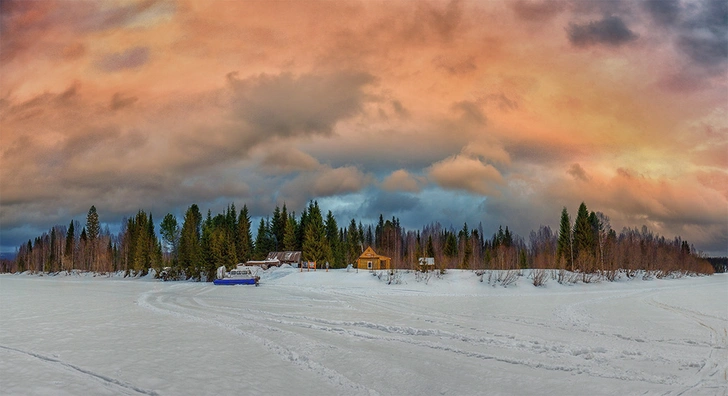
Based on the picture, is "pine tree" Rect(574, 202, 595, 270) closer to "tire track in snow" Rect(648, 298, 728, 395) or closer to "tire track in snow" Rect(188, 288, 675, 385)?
"tire track in snow" Rect(648, 298, 728, 395)

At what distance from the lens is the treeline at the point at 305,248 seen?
2928 inches

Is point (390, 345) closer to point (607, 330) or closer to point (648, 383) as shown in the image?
point (648, 383)

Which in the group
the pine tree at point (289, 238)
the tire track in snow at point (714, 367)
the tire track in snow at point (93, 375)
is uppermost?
the pine tree at point (289, 238)

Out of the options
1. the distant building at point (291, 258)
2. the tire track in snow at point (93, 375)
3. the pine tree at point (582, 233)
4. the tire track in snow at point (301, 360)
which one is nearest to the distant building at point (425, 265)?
the distant building at point (291, 258)

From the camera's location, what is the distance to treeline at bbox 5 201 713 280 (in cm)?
7438

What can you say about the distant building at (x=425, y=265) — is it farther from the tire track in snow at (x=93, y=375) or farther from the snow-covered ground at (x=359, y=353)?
the tire track in snow at (x=93, y=375)

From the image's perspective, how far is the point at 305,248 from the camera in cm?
7431

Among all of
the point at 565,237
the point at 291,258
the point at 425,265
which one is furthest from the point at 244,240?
the point at 565,237

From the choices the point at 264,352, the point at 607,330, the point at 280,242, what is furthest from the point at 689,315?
the point at 280,242

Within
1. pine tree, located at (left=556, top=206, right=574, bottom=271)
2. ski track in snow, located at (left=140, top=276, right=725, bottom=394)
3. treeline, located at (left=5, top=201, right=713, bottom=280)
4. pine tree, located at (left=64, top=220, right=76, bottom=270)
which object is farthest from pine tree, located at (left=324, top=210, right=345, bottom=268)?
pine tree, located at (left=64, top=220, right=76, bottom=270)

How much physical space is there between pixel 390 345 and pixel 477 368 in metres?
3.60

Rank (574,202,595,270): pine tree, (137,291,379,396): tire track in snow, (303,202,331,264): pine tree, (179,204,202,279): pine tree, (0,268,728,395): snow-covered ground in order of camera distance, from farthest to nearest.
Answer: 1. (574,202,595,270): pine tree
2. (179,204,202,279): pine tree
3. (303,202,331,264): pine tree
4. (0,268,728,395): snow-covered ground
5. (137,291,379,396): tire track in snow

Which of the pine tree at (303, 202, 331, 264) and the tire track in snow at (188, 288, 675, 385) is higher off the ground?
the pine tree at (303, 202, 331, 264)

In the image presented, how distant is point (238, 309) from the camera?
26234 millimetres
